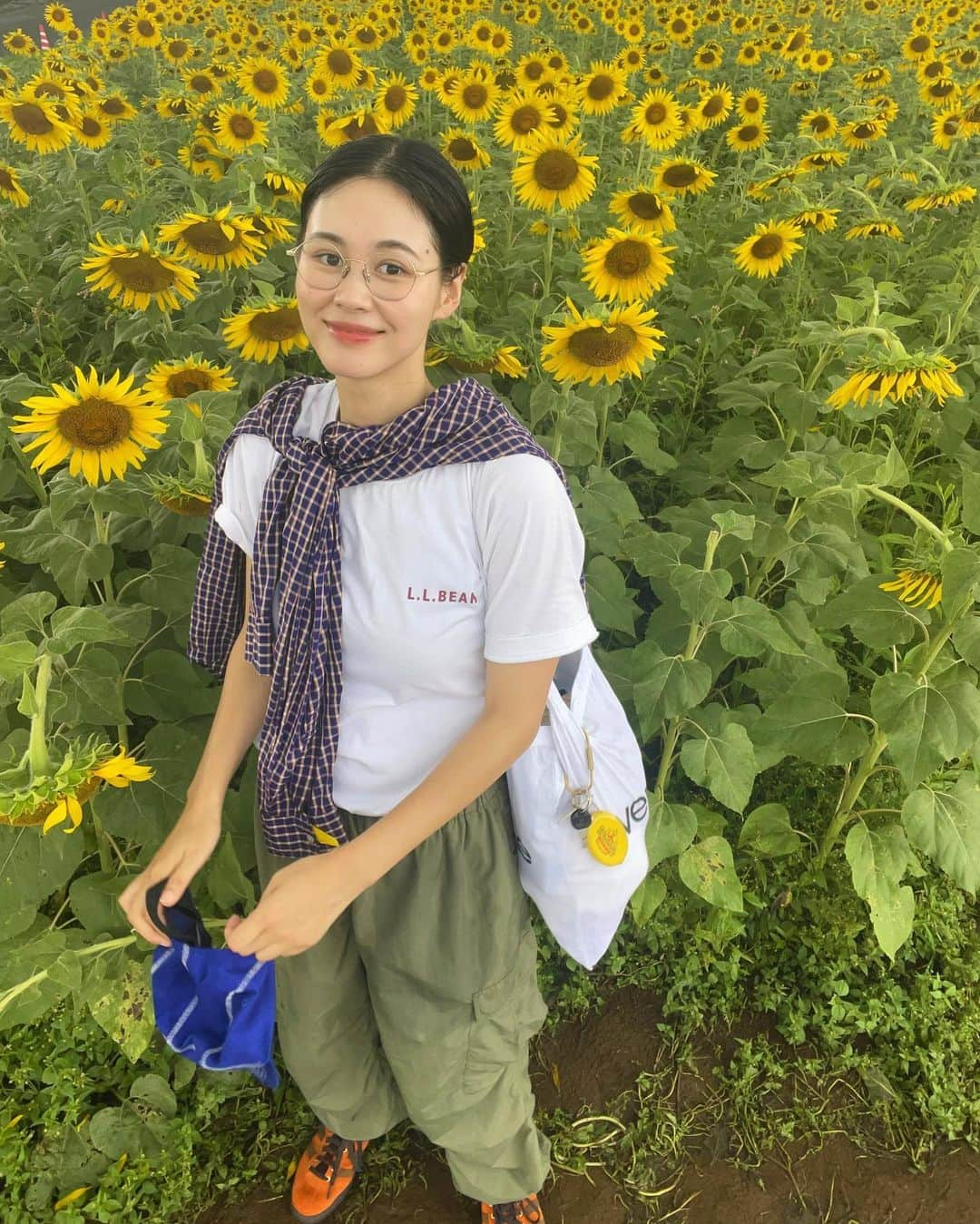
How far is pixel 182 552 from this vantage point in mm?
1578

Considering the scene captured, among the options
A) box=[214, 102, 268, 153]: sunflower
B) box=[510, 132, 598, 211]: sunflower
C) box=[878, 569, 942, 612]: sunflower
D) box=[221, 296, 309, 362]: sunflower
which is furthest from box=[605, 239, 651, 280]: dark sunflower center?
box=[214, 102, 268, 153]: sunflower

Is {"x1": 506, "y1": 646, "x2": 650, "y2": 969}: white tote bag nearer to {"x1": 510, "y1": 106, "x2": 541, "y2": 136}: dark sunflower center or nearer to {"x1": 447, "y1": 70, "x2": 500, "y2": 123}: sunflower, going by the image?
{"x1": 510, "y1": 106, "x2": 541, "y2": 136}: dark sunflower center

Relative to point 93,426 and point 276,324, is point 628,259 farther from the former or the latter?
point 93,426

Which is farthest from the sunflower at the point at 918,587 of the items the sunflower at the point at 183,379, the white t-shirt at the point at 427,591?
the sunflower at the point at 183,379

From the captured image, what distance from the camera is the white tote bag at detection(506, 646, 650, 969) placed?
121 cm

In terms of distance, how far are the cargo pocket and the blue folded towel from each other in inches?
15.0

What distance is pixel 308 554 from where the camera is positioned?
3.53 feet

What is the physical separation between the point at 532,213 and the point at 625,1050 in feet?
10.8

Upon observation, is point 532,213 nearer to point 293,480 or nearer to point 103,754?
point 293,480

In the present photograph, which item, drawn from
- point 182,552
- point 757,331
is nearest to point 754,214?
point 757,331

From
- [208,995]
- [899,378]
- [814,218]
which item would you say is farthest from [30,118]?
[208,995]

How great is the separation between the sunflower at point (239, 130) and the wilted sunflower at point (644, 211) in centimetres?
156

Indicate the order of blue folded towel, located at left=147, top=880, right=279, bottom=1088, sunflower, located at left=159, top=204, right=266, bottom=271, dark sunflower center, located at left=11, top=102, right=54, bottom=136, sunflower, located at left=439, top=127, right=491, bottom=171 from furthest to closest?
sunflower, located at left=439, top=127, right=491, bottom=171
dark sunflower center, located at left=11, top=102, right=54, bottom=136
sunflower, located at left=159, top=204, right=266, bottom=271
blue folded towel, located at left=147, top=880, right=279, bottom=1088

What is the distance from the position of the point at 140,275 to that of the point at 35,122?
1882 mm
